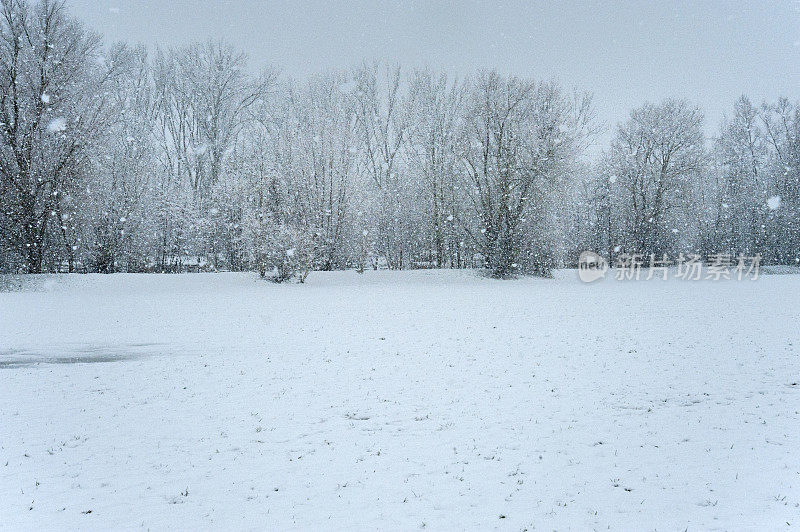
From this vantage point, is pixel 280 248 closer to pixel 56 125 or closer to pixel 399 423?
pixel 56 125

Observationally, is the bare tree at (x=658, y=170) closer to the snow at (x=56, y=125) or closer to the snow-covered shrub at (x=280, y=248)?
the snow-covered shrub at (x=280, y=248)

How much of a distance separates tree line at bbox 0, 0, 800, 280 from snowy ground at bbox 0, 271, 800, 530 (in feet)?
38.8

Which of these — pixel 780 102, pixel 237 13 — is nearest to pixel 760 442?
pixel 237 13

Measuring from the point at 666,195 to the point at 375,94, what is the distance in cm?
2333

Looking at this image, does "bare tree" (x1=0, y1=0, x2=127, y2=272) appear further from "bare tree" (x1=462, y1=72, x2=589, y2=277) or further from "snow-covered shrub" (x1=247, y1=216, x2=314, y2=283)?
"bare tree" (x1=462, y1=72, x2=589, y2=277)

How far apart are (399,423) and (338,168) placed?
2514 centimetres

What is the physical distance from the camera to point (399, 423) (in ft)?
24.3

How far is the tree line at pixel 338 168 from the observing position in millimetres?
24781

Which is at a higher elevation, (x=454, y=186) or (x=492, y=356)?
(x=454, y=186)

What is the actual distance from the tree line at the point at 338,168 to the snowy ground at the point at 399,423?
38.8 ft

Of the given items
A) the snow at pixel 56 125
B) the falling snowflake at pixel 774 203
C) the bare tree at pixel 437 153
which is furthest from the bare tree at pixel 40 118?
the falling snowflake at pixel 774 203

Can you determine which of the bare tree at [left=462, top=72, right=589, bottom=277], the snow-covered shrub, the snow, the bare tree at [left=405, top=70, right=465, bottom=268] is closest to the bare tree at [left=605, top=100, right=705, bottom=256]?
the bare tree at [left=462, top=72, right=589, bottom=277]

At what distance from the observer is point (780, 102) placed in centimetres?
3612

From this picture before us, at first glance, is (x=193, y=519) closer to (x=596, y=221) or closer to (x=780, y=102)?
(x=596, y=221)
